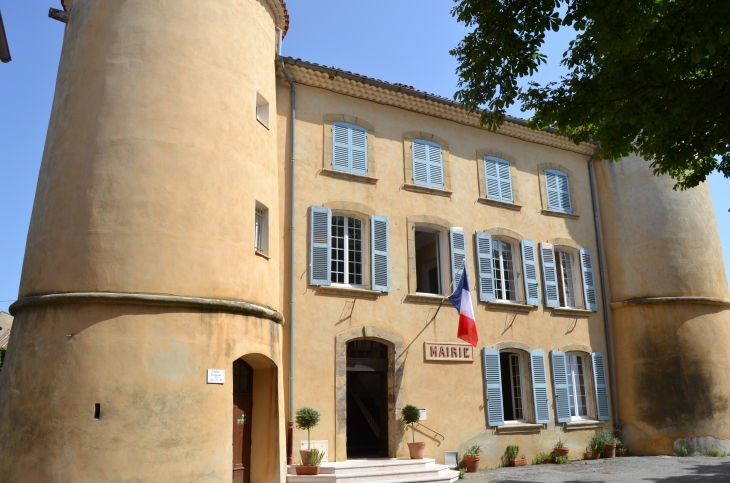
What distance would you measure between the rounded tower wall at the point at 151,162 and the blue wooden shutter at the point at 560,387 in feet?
25.3

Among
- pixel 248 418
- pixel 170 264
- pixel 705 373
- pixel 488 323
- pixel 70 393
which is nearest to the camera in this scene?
pixel 70 393

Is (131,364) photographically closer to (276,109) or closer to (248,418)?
(248,418)

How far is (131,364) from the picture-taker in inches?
363

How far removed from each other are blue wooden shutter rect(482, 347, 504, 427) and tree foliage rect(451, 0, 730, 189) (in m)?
6.74

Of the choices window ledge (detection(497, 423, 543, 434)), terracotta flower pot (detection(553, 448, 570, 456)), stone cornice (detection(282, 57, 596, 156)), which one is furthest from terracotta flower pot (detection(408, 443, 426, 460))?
stone cornice (detection(282, 57, 596, 156))

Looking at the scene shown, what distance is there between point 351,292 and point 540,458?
6.05 metres

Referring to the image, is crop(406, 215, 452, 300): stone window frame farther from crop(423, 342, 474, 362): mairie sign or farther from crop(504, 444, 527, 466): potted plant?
crop(504, 444, 527, 466): potted plant

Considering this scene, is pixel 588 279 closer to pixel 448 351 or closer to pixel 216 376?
pixel 448 351

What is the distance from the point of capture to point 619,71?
804 cm

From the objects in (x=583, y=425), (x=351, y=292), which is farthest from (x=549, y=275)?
(x=351, y=292)

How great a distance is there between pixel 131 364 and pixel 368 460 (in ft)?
17.9

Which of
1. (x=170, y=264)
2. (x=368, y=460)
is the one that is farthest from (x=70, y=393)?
(x=368, y=460)

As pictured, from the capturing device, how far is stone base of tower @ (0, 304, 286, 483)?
884 centimetres

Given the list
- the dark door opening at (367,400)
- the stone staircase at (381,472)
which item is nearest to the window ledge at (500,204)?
the dark door opening at (367,400)
